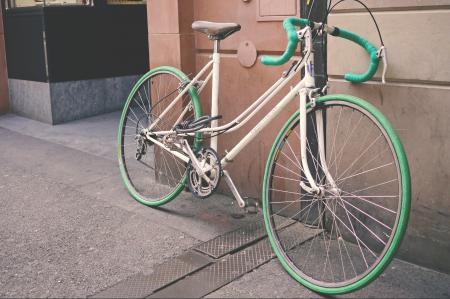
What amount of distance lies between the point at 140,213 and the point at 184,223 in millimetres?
442

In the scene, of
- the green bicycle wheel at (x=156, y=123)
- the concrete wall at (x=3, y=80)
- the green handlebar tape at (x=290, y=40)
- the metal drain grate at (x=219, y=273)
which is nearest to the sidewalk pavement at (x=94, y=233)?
the metal drain grate at (x=219, y=273)

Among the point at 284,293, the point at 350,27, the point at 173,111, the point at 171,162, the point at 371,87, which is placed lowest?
the point at 284,293

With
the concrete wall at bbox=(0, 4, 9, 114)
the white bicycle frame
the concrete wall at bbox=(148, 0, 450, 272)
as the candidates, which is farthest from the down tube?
the concrete wall at bbox=(0, 4, 9, 114)

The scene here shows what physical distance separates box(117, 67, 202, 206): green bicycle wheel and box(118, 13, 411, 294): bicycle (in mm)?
11

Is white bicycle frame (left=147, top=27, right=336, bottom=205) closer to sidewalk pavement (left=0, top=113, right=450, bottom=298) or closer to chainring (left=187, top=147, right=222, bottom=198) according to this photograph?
chainring (left=187, top=147, right=222, bottom=198)

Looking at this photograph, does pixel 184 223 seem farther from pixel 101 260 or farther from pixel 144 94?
pixel 144 94

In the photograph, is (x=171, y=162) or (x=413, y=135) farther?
(x=171, y=162)

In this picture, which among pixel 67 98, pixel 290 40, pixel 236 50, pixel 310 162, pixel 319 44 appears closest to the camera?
pixel 290 40

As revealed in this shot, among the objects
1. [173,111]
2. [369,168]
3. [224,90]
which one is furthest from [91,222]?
[369,168]

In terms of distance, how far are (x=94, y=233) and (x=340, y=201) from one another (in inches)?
72.1

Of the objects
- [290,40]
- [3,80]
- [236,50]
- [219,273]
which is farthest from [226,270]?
[3,80]

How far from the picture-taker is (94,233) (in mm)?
4242

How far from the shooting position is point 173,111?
4.84 m

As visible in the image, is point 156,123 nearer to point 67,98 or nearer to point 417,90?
point 417,90
